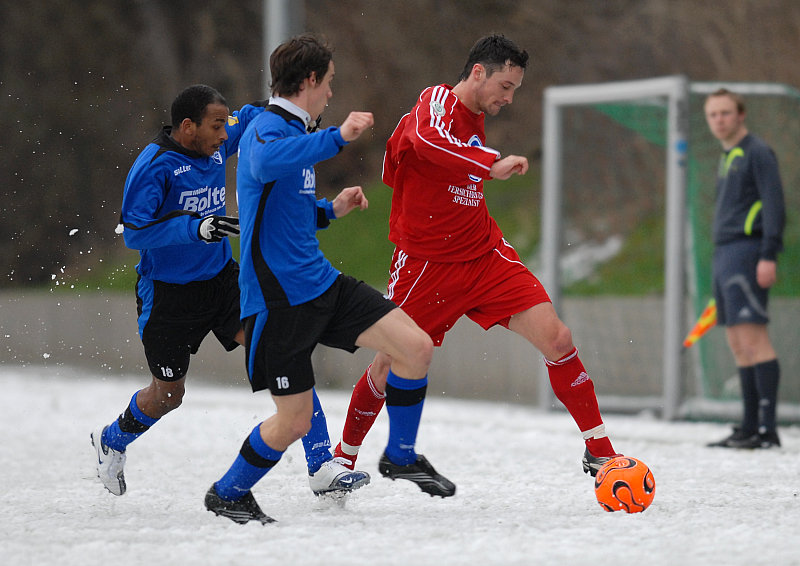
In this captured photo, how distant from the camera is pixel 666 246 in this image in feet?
29.4

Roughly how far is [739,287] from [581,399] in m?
2.53

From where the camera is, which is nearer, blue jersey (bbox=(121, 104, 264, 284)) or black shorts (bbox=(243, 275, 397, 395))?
black shorts (bbox=(243, 275, 397, 395))

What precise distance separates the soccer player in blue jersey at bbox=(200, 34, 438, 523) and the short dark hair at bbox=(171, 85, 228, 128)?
68 cm

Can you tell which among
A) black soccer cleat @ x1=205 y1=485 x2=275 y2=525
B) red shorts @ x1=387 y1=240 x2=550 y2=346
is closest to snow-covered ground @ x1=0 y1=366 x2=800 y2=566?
black soccer cleat @ x1=205 y1=485 x2=275 y2=525

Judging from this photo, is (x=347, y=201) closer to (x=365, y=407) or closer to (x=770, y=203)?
(x=365, y=407)

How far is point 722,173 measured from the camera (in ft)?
24.8

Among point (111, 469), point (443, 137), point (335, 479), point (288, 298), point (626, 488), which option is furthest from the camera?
point (111, 469)

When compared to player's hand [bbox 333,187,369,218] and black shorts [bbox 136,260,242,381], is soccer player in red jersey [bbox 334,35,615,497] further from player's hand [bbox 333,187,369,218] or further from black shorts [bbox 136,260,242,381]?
black shorts [bbox 136,260,242,381]

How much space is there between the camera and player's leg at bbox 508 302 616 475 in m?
5.14

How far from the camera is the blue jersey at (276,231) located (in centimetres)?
443

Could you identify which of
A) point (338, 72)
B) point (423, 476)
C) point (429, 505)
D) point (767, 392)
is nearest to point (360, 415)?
point (423, 476)

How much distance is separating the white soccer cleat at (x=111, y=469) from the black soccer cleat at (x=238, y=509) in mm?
1026

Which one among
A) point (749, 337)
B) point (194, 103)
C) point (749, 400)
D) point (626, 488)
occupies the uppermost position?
point (194, 103)

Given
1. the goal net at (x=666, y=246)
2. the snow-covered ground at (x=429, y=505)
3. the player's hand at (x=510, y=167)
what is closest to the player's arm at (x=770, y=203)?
the snow-covered ground at (x=429, y=505)
